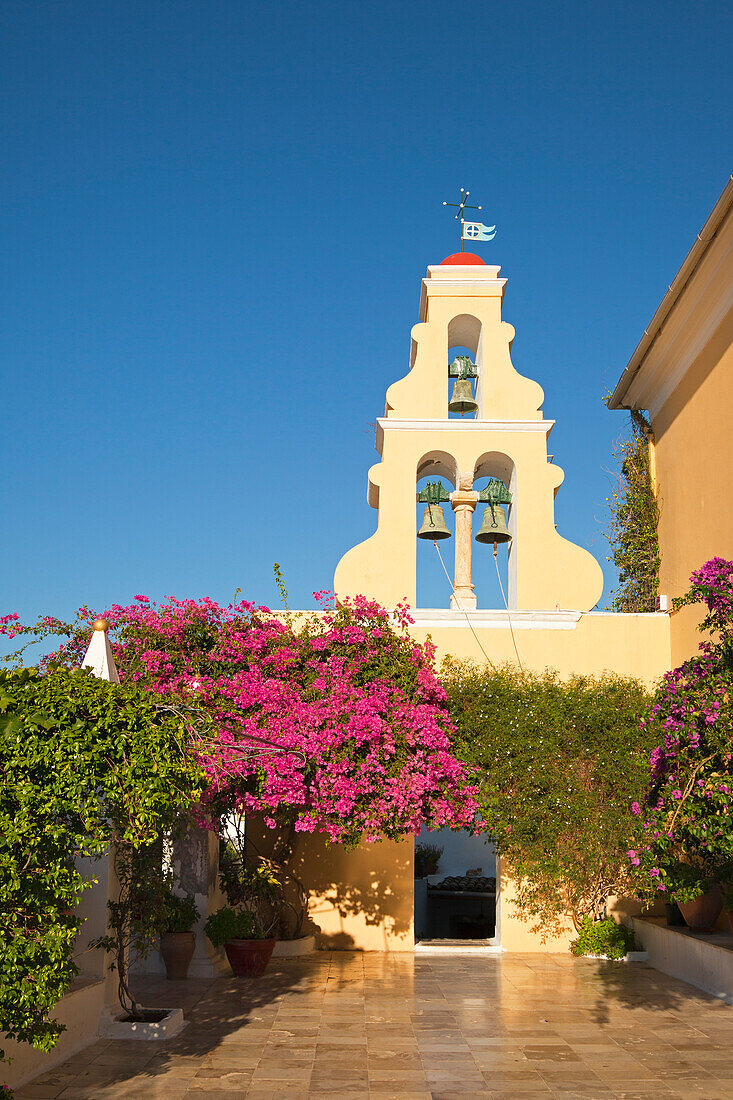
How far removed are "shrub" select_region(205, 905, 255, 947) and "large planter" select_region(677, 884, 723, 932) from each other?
17.1ft

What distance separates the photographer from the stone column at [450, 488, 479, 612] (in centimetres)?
1414

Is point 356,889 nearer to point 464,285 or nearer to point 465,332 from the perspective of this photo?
point 465,332

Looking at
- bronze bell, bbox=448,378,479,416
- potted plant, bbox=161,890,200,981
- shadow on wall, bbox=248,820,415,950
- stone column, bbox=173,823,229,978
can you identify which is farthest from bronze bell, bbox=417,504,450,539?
potted plant, bbox=161,890,200,981

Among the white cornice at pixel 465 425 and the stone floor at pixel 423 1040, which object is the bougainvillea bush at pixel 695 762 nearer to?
the stone floor at pixel 423 1040

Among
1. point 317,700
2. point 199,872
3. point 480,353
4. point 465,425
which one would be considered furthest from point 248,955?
point 480,353

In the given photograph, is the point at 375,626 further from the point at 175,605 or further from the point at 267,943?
the point at 267,943

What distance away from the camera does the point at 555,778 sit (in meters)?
13.0

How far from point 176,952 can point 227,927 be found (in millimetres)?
629

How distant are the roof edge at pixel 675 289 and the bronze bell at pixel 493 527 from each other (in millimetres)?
3179

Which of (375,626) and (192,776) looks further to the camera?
(375,626)

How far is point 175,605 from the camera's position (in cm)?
1220

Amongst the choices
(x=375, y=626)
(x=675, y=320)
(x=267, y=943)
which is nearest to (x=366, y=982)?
(x=267, y=943)

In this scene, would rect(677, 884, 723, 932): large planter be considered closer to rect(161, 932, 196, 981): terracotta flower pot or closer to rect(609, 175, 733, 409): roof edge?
rect(161, 932, 196, 981): terracotta flower pot

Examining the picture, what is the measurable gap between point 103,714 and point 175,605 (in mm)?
6600
